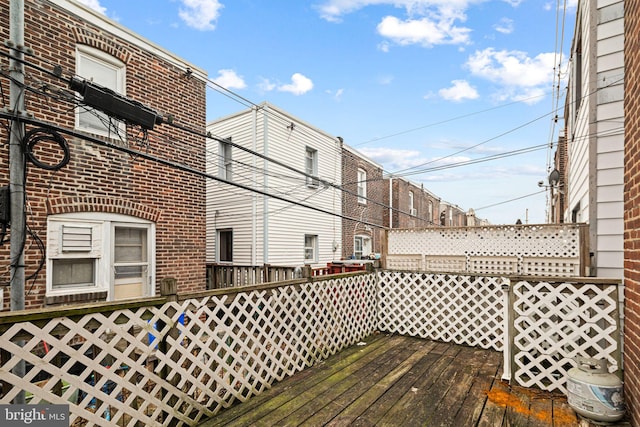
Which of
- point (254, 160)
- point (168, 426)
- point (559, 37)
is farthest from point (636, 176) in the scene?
point (254, 160)

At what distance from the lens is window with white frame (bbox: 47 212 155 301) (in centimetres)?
529

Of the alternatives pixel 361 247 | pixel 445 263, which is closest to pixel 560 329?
pixel 445 263

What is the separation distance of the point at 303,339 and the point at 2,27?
21.6ft

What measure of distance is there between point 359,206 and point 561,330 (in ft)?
39.2

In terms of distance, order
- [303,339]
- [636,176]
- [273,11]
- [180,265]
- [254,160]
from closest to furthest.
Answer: [636,176]
[303,339]
[180,265]
[273,11]
[254,160]

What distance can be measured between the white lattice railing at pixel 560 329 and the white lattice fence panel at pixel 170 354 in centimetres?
253

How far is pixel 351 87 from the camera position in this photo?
529 inches

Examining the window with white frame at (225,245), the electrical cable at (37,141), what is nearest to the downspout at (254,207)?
the window with white frame at (225,245)

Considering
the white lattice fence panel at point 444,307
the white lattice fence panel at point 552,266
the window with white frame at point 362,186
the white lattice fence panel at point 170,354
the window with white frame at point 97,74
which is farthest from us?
the window with white frame at point 362,186

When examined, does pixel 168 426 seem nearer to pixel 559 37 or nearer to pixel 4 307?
pixel 4 307

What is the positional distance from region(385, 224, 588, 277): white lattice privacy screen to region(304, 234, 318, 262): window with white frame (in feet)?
20.5

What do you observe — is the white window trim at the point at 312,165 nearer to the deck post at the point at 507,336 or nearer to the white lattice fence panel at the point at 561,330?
the deck post at the point at 507,336

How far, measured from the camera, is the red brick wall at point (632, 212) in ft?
9.29

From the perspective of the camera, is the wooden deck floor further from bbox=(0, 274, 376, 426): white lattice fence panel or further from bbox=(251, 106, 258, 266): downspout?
bbox=(251, 106, 258, 266): downspout
